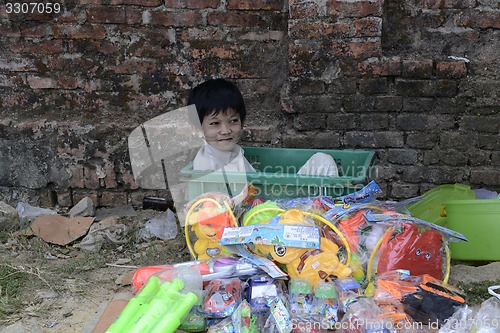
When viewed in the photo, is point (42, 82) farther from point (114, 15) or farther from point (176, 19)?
point (176, 19)

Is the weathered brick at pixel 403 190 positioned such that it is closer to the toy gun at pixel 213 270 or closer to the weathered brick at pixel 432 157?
the weathered brick at pixel 432 157

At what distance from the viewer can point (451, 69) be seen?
2881 millimetres

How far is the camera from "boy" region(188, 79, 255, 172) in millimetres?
2758

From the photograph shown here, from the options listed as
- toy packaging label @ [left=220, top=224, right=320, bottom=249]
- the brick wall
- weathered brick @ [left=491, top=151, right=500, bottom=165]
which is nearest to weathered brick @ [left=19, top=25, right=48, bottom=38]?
the brick wall

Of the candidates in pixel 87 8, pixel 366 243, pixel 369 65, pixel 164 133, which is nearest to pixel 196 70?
pixel 164 133

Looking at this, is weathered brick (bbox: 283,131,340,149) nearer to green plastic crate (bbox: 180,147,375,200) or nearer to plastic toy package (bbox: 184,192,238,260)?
green plastic crate (bbox: 180,147,375,200)

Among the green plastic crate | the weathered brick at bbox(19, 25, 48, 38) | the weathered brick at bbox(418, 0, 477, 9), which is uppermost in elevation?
the weathered brick at bbox(418, 0, 477, 9)

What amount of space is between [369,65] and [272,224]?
115 centimetres

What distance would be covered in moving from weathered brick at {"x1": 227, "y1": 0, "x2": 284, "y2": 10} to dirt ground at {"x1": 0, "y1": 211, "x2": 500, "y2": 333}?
130 cm

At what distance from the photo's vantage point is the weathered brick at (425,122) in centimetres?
297

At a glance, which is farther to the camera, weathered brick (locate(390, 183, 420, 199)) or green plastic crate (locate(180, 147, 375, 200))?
weathered brick (locate(390, 183, 420, 199))

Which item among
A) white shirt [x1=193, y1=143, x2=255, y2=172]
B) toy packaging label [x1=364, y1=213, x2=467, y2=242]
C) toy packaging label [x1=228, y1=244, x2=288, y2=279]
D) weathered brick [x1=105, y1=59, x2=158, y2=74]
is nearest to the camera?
toy packaging label [x1=228, y1=244, x2=288, y2=279]

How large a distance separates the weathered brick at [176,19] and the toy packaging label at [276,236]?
140 cm

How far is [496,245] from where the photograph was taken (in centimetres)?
255
